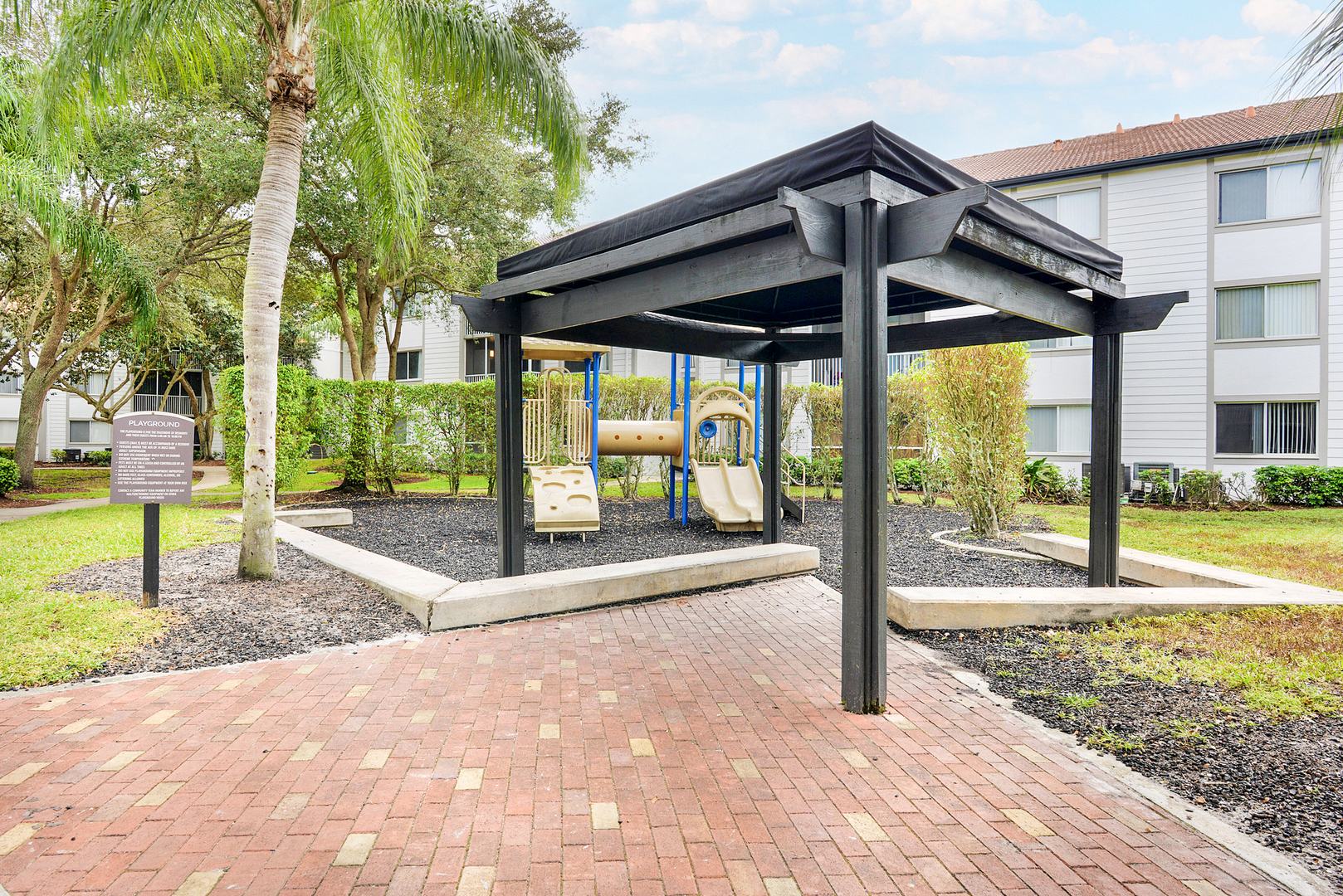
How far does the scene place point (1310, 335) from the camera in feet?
48.8

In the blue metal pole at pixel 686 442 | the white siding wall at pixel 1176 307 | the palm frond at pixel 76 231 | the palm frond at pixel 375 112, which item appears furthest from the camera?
the white siding wall at pixel 1176 307

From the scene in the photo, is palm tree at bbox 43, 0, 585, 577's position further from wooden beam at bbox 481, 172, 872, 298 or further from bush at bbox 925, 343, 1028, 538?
bush at bbox 925, 343, 1028, 538

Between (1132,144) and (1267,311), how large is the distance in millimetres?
5354

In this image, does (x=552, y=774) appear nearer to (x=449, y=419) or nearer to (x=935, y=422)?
(x=935, y=422)

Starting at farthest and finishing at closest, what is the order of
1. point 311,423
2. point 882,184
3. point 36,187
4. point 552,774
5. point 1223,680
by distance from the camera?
point 311,423, point 36,187, point 1223,680, point 882,184, point 552,774

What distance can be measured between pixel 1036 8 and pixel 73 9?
17063mm

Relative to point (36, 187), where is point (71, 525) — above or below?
below

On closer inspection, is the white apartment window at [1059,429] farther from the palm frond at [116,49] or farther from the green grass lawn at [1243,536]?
the palm frond at [116,49]

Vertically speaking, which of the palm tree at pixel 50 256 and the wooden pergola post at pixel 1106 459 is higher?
the palm tree at pixel 50 256

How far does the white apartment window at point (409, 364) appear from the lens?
29.0 meters

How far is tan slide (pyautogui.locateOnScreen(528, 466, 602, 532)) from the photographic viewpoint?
891 centimetres

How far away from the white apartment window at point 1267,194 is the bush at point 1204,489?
5.81 meters

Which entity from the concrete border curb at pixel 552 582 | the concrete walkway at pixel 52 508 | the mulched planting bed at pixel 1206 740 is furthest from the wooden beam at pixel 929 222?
the concrete walkway at pixel 52 508

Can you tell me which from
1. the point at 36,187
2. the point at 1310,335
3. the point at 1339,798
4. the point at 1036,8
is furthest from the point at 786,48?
the point at 1339,798
